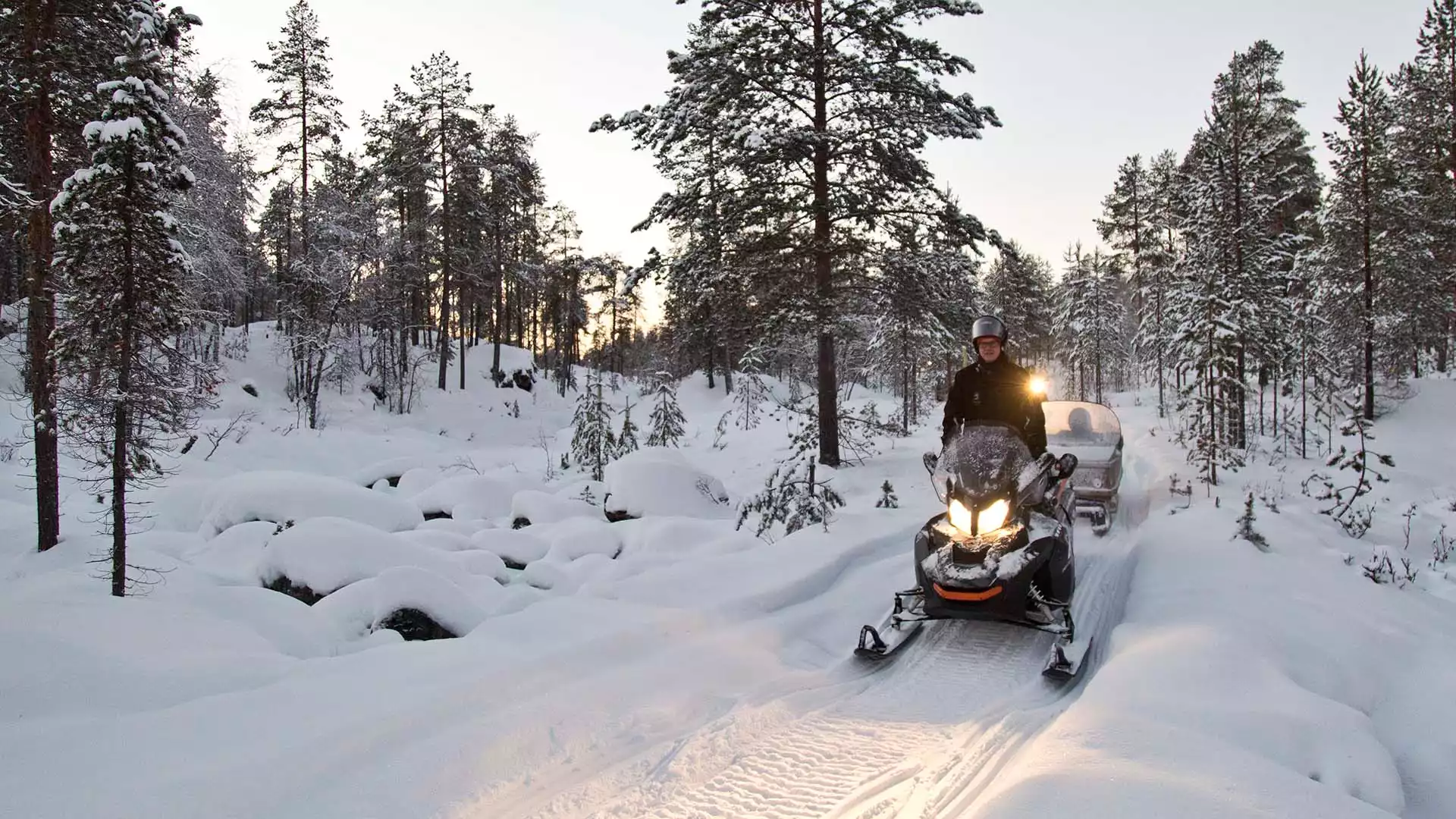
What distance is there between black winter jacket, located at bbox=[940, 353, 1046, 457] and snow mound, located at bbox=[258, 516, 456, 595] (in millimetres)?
5408

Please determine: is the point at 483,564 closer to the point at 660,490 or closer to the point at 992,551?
the point at 660,490

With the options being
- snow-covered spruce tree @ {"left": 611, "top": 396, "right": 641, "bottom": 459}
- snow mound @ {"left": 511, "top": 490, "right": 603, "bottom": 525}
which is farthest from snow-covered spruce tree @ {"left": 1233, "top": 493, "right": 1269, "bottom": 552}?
snow-covered spruce tree @ {"left": 611, "top": 396, "right": 641, "bottom": 459}

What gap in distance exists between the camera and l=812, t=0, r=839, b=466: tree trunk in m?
13.9

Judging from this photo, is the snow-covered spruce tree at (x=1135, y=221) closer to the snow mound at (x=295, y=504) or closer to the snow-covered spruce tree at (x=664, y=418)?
the snow-covered spruce tree at (x=664, y=418)

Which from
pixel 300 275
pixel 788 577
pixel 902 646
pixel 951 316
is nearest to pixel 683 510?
pixel 788 577

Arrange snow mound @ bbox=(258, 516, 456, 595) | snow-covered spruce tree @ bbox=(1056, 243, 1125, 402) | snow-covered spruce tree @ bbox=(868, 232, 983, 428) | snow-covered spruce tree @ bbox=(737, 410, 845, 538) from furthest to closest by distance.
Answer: snow-covered spruce tree @ bbox=(1056, 243, 1125, 402), snow-covered spruce tree @ bbox=(868, 232, 983, 428), snow-covered spruce tree @ bbox=(737, 410, 845, 538), snow mound @ bbox=(258, 516, 456, 595)

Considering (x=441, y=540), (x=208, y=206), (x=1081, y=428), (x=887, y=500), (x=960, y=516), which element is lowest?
(x=441, y=540)

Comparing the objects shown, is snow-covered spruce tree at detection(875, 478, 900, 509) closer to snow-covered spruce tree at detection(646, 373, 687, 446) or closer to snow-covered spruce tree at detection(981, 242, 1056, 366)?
snow-covered spruce tree at detection(646, 373, 687, 446)

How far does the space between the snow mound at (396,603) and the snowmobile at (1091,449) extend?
731 centimetres

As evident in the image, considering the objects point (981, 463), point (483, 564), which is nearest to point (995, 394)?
point (981, 463)

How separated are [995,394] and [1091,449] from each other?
5.13m

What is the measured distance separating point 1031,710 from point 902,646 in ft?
4.35

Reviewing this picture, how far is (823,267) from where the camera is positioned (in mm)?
14516

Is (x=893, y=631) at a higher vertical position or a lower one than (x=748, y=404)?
lower
